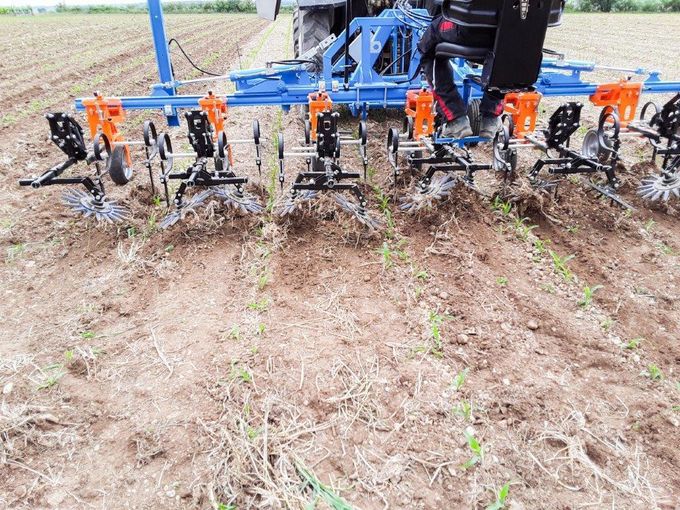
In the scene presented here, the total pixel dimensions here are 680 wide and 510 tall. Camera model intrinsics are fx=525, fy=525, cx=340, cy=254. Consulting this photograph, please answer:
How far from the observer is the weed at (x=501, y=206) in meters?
4.32

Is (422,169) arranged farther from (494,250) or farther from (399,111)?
(399,111)

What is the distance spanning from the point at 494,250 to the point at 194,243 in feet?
7.32

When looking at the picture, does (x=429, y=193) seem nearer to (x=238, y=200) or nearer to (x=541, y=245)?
(x=541, y=245)

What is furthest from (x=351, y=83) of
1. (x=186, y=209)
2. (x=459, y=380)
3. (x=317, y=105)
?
(x=459, y=380)

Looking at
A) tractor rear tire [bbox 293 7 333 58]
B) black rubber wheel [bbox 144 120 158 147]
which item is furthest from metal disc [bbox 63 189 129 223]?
tractor rear tire [bbox 293 7 333 58]

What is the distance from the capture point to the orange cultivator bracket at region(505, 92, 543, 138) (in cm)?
429

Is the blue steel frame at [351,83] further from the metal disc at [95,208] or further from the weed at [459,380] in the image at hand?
the weed at [459,380]

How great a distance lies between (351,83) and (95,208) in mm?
2629

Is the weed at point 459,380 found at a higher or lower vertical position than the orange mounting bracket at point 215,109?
lower

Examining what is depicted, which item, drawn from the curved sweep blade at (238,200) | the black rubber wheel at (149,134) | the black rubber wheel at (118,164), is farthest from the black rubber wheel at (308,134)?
the black rubber wheel at (118,164)

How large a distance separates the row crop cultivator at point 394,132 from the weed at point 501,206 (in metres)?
0.24

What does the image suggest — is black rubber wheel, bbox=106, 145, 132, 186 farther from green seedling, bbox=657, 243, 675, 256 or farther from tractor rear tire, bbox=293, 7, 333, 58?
green seedling, bbox=657, 243, 675, 256

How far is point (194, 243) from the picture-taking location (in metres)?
3.96

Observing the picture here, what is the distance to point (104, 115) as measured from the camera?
4402 mm
